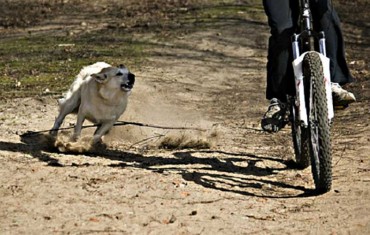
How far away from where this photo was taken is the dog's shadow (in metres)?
5.95

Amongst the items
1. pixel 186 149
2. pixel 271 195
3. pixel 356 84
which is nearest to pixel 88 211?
pixel 271 195

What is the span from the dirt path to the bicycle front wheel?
0.18 metres

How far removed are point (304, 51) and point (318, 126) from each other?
32.0 inches

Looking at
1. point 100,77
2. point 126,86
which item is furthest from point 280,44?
point 100,77

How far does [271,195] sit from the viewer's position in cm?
578

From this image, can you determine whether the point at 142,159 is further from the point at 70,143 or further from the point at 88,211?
the point at 88,211

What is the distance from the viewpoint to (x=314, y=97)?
219 inches

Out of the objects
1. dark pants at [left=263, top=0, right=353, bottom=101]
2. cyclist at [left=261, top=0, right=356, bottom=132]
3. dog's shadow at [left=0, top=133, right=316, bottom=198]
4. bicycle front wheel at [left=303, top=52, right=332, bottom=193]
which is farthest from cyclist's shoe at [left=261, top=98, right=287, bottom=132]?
bicycle front wheel at [left=303, top=52, right=332, bottom=193]

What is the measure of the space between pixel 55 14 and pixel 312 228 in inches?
637

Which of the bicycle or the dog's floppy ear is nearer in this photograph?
the bicycle

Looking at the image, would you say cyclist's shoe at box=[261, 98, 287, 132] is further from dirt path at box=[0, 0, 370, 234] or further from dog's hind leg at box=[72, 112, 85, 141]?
dog's hind leg at box=[72, 112, 85, 141]

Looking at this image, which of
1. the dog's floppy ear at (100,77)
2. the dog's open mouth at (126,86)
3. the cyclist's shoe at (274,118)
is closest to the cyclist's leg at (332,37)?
the cyclist's shoe at (274,118)

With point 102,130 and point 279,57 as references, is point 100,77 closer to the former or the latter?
point 102,130

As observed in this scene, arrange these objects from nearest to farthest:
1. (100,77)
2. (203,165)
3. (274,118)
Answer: (274,118) → (203,165) → (100,77)
